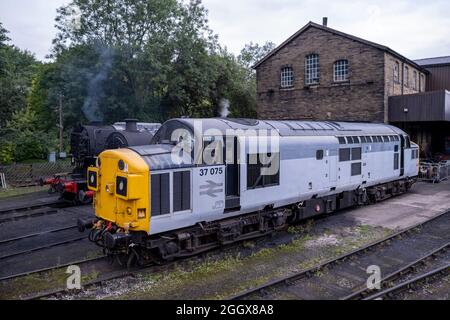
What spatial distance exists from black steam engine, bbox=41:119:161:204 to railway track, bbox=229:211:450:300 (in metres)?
9.04

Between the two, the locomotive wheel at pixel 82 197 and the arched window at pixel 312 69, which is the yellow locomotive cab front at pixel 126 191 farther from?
the arched window at pixel 312 69

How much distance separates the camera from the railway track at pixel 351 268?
7.68 meters

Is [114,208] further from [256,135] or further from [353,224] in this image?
[353,224]

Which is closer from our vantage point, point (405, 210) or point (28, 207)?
point (405, 210)

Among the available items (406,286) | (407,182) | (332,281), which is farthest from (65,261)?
(407,182)

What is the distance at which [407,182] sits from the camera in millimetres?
18562

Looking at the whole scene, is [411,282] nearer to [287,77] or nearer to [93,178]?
[93,178]

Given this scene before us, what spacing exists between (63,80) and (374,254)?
25.9 m

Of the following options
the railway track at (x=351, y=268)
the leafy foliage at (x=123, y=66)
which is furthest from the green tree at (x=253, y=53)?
the railway track at (x=351, y=268)

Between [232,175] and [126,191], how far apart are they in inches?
111

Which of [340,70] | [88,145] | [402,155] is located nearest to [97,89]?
[88,145]

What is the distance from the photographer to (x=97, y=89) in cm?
2680

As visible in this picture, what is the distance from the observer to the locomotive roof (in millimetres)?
9398

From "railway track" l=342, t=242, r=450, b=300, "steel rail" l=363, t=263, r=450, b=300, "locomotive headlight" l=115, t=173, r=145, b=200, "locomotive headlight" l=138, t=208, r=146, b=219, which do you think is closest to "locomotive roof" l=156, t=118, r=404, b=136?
"locomotive headlight" l=115, t=173, r=145, b=200
